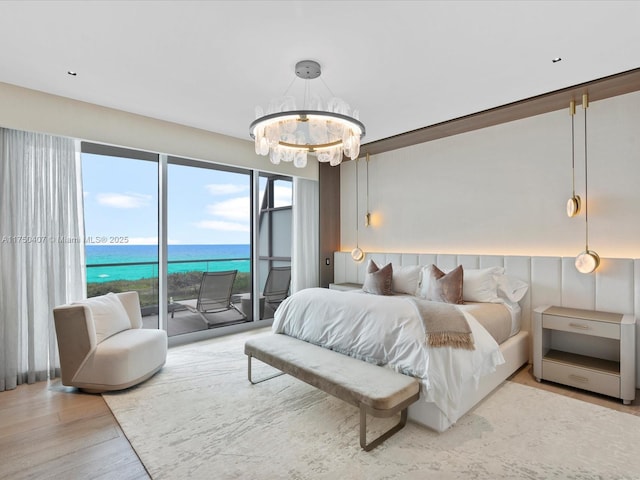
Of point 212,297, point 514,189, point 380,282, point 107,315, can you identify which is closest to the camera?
point 107,315

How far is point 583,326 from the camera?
115 inches

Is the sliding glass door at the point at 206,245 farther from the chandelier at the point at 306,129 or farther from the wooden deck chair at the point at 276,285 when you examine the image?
the chandelier at the point at 306,129

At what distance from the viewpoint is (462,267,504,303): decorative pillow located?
352 cm

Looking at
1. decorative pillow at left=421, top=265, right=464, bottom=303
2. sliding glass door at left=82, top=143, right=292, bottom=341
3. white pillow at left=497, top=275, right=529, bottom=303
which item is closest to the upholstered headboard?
white pillow at left=497, top=275, right=529, bottom=303

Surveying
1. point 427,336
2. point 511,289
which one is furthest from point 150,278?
point 511,289

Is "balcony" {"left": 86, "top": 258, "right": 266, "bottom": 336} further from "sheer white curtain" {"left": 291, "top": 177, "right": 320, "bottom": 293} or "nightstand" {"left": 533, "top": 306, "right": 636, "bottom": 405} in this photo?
"nightstand" {"left": 533, "top": 306, "right": 636, "bottom": 405}

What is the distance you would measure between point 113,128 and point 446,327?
3886mm

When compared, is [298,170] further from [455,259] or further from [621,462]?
[621,462]

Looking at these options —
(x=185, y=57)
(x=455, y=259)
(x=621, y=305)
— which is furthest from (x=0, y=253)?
(x=621, y=305)

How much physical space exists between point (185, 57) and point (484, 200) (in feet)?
11.8

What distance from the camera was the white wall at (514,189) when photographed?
319 centimetres

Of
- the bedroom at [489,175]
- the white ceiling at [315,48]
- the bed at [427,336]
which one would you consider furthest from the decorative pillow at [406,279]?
the white ceiling at [315,48]

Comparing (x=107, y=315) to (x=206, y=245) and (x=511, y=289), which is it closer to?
(x=206, y=245)

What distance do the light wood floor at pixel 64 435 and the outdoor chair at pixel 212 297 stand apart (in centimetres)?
168
